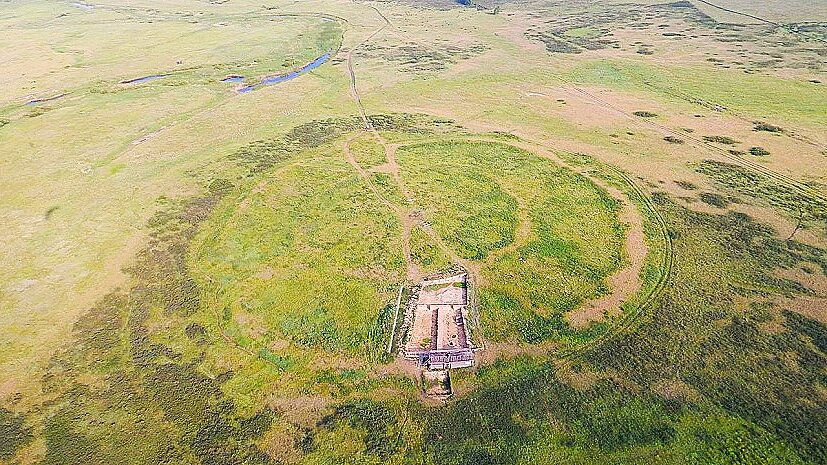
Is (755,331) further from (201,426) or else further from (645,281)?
(201,426)

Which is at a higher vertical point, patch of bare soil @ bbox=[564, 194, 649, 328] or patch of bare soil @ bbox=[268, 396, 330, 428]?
patch of bare soil @ bbox=[564, 194, 649, 328]

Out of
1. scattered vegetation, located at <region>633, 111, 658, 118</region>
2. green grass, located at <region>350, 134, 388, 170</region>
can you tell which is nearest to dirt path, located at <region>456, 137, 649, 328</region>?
green grass, located at <region>350, 134, 388, 170</region>

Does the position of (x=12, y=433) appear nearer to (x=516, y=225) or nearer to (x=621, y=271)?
(x=516, y=225)

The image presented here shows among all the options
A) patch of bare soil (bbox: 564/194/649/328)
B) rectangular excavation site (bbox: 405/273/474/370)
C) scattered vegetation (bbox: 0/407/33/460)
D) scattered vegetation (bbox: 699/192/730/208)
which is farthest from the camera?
scattered vegetation (bbox: 699/192/730/208)

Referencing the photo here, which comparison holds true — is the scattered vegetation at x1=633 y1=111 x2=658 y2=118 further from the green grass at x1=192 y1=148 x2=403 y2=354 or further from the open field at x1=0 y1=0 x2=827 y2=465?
the green grass at x1=192 y1=148 x2=403 y2=354

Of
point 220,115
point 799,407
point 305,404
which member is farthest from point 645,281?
point 220,115

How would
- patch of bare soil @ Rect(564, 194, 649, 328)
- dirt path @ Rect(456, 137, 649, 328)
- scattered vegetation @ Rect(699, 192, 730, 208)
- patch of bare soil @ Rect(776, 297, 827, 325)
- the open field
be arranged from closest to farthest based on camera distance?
the open field < patch of bare soil @ Rect(776, 297, 827, 325) < patch of bare soil @ Rect(564, 194, 649, 328) < dirt path @ Rect(456, 137, 649, 328) < scattered vegetation @ Rect(699, 192, 730, 208)

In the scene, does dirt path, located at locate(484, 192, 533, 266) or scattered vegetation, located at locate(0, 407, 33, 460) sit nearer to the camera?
scattered vegetation, located at locate(0, 407, 33, 460)
